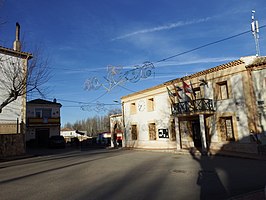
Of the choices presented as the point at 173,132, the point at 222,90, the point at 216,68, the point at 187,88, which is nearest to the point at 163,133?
the point at 173,132

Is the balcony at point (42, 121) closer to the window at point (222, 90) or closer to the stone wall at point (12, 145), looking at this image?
the stone wall at point (12, 145)

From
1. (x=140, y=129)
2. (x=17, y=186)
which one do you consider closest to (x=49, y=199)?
(x=17, y=186)

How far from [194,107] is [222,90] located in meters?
2.32

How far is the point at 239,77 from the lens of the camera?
48.2 ft

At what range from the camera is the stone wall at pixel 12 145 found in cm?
1767

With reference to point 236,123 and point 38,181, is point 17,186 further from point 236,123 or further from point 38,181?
point 236,123

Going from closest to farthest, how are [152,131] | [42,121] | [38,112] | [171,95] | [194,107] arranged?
[194,107] < [171,95] < [152,131] < [42,121] < [38,112]

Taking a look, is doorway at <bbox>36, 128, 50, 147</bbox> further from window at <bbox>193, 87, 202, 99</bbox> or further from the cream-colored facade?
window at <bbox>193, 87, 202, 99</bbox>

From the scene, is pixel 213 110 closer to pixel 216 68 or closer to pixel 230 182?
pixel 216 68

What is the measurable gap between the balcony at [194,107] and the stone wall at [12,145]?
43.2 ft

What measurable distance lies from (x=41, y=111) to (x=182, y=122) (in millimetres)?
20994

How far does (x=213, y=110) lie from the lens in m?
16.2

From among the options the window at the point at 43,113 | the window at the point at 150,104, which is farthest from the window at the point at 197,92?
the window at the point at 43,113

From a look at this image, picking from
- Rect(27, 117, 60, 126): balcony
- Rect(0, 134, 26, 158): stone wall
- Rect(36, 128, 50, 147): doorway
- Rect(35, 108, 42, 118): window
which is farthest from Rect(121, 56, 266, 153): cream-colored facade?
Rect(35, 108, 42, 118): window
